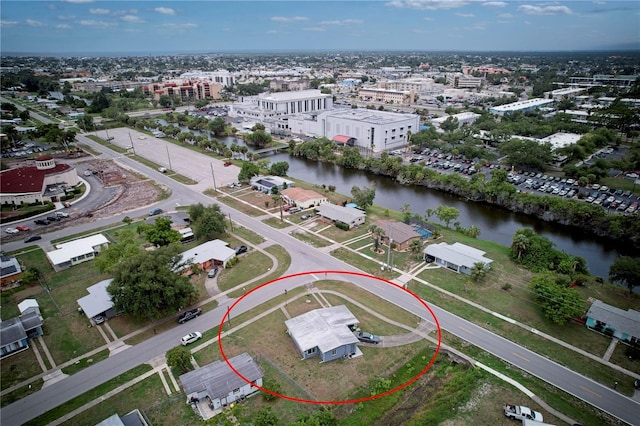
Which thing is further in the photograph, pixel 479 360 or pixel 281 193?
pixel 281 193

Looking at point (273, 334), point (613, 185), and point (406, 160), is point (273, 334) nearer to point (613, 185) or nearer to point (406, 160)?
point (406, 160)

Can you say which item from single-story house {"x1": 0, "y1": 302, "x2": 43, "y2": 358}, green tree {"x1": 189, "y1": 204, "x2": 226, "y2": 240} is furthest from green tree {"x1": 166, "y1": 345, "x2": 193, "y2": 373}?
green tree {"x1": 189, "y1": 204, "x2": 226, "y2": 240}

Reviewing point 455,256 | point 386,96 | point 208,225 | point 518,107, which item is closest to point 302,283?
point 208,225

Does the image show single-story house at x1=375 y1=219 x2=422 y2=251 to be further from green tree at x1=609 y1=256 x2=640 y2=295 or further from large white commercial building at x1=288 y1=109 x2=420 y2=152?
large white commercial building at x1=288 y1=109 x2=420 y2=152

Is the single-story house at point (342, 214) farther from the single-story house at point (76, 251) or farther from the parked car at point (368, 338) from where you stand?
the single-story house at point (76, 251)

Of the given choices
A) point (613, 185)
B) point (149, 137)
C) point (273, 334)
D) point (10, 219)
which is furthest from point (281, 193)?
point (149, 137)

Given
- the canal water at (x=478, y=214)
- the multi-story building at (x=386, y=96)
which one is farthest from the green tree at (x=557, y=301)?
the multi-story building at (x=386, y=96)

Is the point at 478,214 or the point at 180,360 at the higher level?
the point at 180,360

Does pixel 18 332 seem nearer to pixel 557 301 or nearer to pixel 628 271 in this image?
pixel 557 301
